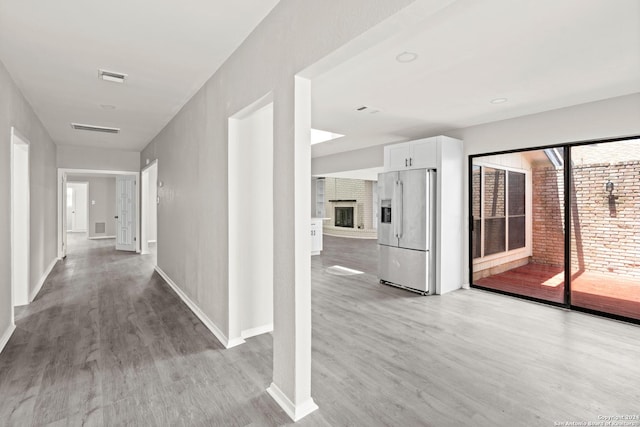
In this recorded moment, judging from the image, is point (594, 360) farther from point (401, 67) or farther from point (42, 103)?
point (42, 103)

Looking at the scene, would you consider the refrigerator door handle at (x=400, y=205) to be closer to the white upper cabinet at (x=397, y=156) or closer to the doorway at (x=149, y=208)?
the white upper cabinet at (x=397, y=156)

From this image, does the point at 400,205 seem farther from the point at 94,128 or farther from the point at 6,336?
the point at 94,128

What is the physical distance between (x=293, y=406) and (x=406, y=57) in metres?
2.72

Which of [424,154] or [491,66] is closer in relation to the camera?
[491,66]

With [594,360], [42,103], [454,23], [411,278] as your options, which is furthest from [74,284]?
[594,360]

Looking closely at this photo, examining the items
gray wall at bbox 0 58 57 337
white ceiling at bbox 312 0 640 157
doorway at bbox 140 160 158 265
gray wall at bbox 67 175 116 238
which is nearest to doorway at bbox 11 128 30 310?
gray wall at bbox 0 58 57 337

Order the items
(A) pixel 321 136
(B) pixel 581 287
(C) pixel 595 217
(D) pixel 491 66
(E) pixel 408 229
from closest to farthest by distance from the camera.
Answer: (D) pixel 491 66
(C) pixel 595 217
(B) pixel 581 287
(E) pixel 408 229
(A) pixel 321 136

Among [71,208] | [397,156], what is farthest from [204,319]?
[71,208]

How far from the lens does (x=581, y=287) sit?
13.7 feet

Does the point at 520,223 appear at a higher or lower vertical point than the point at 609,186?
lower

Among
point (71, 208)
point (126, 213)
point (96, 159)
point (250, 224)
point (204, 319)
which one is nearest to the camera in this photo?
point (250, 224)

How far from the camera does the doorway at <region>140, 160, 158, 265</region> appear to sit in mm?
8288

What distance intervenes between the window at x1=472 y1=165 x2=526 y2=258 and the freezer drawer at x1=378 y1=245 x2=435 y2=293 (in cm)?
97

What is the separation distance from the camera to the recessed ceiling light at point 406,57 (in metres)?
2.67
